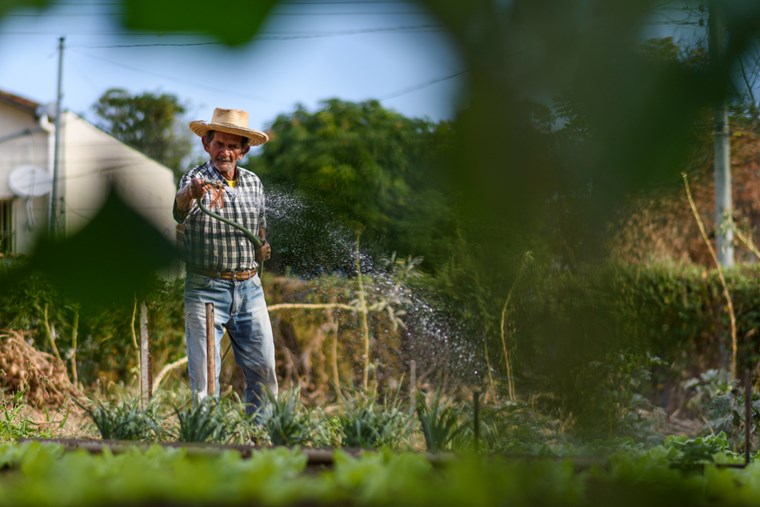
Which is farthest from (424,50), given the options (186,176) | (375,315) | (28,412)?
(28,412)

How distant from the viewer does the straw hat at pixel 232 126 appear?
852 mm

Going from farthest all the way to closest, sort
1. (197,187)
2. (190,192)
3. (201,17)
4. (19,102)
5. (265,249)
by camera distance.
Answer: (265,249)
(197,187)
(190,192)
(19,102)
(201,17)

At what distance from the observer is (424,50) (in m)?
0.51

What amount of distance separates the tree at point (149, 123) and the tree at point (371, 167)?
7 cm

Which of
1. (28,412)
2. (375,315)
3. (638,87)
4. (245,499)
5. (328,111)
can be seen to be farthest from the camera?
(28,412)

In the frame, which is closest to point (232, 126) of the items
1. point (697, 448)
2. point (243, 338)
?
point (243, 338)

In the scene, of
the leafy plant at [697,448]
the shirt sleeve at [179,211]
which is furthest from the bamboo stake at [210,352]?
the shirt sleeve at [179,211]

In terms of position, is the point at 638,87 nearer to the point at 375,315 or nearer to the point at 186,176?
the point at 186,176

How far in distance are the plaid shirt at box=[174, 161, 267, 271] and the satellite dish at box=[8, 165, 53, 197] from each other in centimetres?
10

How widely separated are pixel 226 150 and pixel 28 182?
47 centimetres

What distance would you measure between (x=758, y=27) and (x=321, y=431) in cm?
308

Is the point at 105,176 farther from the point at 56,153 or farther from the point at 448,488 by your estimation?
the point at 448,488

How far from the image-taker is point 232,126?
1.02m

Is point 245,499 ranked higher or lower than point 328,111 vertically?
lower
